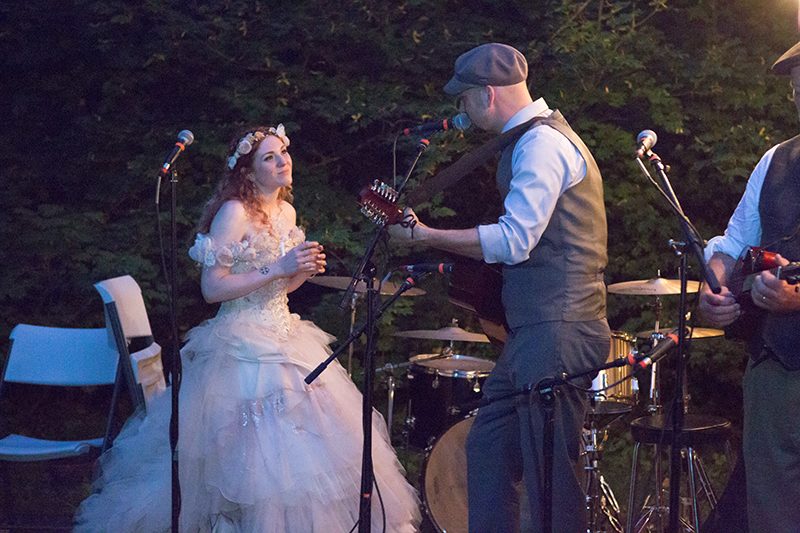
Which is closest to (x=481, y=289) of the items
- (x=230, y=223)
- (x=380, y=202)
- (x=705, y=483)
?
(x=380, y=202)

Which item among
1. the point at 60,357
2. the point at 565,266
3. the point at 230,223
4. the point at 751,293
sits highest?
the point at 230,223

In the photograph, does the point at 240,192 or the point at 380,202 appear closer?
the point at 380,202

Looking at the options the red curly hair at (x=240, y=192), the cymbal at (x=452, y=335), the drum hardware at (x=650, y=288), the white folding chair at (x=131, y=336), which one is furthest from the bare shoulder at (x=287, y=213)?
the drum hardware at (x=650, y=288)

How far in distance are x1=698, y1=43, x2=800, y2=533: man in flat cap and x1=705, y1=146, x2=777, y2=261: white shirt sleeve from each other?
28 mm

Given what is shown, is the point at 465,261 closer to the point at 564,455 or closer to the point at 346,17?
the point at 564,455

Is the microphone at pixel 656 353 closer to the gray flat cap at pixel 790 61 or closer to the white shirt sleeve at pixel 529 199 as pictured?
the white shirt sleeve at pixel 529 199

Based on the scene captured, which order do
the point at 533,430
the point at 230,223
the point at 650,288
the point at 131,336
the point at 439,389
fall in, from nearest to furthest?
the point at 533,430, the point at 230,223, the point at 131,336, the point at 650,288, the point at 439,389

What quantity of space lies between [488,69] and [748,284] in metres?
1.14

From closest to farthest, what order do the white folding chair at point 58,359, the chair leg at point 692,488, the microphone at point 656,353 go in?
the microphone at point 656,353 < the chair leg at point 692,488 < the white folding chair at point 58,359

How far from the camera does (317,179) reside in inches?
319

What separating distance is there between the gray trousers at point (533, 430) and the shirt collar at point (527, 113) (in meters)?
0.71

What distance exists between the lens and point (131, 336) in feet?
17.4

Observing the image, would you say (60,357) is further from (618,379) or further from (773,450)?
(773,450)

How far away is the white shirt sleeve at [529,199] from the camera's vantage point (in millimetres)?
3385
